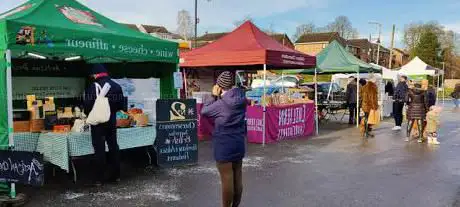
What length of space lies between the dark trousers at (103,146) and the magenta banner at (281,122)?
4865 mm

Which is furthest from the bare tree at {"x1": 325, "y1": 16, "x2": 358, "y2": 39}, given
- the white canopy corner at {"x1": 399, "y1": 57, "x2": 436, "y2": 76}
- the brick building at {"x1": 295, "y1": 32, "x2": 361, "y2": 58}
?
the white canopy corner at {"x1": 399, "y1": 57, "x2": 436, "y2": 76}

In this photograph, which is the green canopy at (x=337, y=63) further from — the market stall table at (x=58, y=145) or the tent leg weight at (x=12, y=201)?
the tent leg weight at (x=12, y=201)

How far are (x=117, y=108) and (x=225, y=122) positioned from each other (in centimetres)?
261

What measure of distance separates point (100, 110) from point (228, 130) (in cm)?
251

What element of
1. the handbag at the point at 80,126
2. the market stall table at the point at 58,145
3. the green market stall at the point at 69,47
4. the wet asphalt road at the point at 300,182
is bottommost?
the wet asphalt road at the point at 300,182

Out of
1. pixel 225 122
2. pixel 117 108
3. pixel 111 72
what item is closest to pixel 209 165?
pixel 117 108

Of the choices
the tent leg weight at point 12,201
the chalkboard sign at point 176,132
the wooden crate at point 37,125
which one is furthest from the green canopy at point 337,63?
the tent leg weight at point 12,201

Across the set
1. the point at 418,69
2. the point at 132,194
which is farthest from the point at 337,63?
the point at 418,69

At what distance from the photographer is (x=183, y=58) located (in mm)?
12453

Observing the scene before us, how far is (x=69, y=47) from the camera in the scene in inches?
246

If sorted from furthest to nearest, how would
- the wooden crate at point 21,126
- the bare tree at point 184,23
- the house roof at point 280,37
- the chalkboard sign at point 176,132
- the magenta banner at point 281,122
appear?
the house roof at point 280,37 < the bare tree at point 184,23 < the magenta banner at point 281,122 < the chalkboard sign at point 176,132 < the wooden crate at point 21,126

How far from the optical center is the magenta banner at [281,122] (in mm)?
11164

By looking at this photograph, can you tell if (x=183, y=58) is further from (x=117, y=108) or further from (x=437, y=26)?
(x=437, y=26)

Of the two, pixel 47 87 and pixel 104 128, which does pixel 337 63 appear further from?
pixel 104 128
